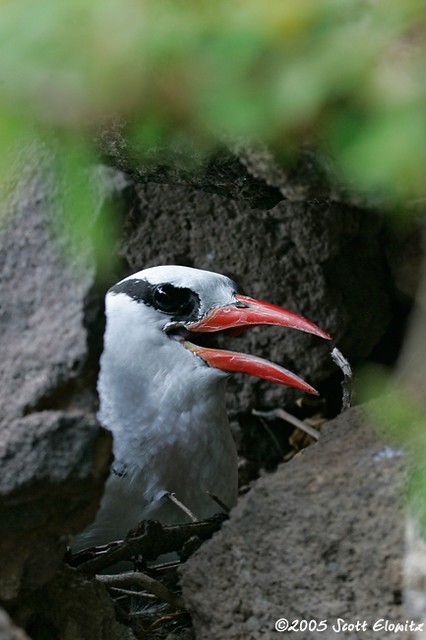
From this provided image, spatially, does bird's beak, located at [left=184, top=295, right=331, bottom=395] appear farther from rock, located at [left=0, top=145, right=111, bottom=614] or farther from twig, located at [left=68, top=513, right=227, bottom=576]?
rock, located at [left=0, top=145, right=111, bottom=614]

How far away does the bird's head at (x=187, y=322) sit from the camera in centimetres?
332

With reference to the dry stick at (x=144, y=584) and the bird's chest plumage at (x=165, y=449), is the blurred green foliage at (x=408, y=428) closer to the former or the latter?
the dry stick at (x=144, y=584)

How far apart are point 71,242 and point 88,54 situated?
31.3 inches

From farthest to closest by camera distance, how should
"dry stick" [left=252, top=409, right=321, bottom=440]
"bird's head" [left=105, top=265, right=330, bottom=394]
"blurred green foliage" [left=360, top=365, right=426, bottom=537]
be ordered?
1. "dry stick" [left=252, top=409, right=321, bottom=440]
2. "bird's head" [left=105, top=265, right=330, bottom=394]
3. "blurred green foliage" [left=360, top=365, right=426, bottom=537]

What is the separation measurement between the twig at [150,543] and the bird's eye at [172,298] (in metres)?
0.86

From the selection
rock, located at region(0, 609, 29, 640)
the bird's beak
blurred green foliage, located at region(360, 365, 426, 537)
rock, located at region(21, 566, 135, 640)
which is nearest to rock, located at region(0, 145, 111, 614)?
rock, located at region(21, 566, 135, 640)

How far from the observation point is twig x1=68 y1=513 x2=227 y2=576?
108 inches

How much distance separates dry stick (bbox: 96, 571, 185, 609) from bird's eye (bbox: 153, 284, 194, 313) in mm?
977

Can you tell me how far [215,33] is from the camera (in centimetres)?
134

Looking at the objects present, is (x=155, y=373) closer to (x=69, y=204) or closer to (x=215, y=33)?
(x=69, y=204)

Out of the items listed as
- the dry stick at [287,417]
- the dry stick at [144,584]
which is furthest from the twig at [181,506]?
the dry stick at [287,417]

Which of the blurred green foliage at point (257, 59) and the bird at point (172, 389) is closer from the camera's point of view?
the blurred green foliage at point (257, 59)

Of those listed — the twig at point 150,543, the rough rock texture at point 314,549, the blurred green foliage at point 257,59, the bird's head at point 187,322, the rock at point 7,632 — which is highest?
the blurred green foliage at point 257,59

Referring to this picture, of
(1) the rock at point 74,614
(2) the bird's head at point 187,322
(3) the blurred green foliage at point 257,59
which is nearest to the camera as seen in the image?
(3) the blurred green foliage at point 257,59
